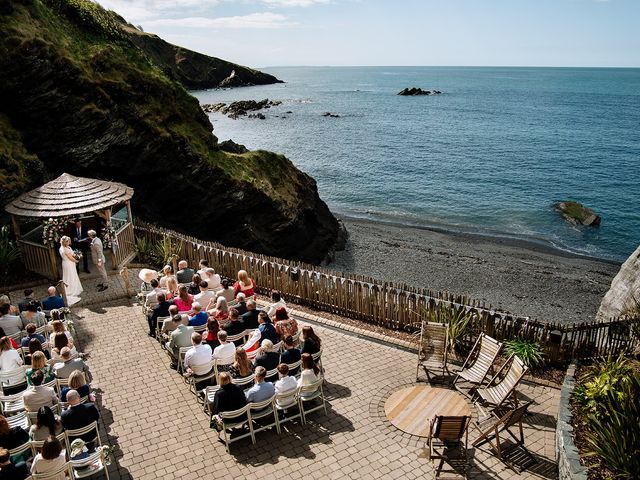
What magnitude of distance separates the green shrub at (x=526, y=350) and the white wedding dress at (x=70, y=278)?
11.8 m

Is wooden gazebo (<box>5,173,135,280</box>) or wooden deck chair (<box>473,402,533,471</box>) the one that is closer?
wooden deck chair (<box>473,402,533,471</box>)

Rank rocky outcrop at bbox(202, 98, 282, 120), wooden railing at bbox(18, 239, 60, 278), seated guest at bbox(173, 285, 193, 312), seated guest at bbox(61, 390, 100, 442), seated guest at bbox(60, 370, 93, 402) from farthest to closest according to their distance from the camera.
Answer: rocky outcrop at bbox(202, 98, 282, 120), wooden railing at bbox(18, 239, 60, 278), seated guest at bbox(173, 285, 193, 312), seated guest at bbox(60, 370, 93, 402), seated guest at bbox(61, 390, 100, 442)

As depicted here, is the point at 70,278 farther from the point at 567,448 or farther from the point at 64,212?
the point at 567,448

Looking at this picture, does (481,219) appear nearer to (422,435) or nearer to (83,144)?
(83,144)

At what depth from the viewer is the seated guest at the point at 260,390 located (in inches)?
345

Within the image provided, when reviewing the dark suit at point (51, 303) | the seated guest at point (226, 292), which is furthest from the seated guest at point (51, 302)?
the seated guest at point (226, 292)

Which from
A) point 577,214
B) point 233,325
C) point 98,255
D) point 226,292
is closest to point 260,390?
point 233,325

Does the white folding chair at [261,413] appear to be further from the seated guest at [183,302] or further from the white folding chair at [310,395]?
the seated guest at [183,302]

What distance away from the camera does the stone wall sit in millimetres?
7495

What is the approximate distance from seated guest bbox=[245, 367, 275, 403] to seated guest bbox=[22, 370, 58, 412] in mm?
3450

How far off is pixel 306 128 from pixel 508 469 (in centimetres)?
8069

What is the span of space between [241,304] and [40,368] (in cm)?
435

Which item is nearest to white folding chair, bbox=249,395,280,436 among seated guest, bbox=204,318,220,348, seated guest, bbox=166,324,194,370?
seated guest, bbox=204,318,220,348

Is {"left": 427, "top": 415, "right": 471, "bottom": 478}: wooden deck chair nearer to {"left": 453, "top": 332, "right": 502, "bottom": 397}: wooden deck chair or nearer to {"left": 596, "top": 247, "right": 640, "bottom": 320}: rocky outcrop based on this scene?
{"left": 453, "top": 332, "right": 502, "bottom": 397}: wooden deck chair
